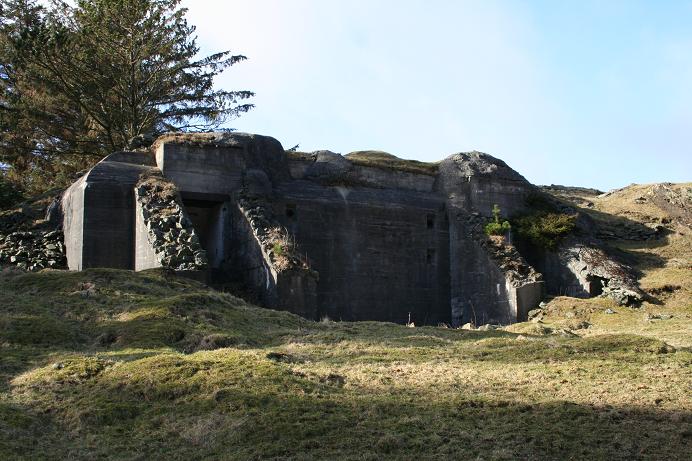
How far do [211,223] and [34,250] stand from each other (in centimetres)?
423

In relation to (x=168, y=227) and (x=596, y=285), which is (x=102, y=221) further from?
(x=596, y=285)

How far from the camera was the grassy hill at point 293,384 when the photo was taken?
1043cm

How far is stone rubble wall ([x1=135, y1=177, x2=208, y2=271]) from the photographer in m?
19.8

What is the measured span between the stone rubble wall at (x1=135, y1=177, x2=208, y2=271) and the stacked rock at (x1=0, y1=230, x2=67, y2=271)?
7.95 feet

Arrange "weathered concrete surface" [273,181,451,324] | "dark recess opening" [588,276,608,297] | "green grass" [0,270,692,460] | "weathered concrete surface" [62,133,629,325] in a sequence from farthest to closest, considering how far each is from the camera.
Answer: "dark recess opening" [588,276,608,297] < "weathered concrete surface" [273,181,451,324] < "weathered concrete surface" [62,133,629,325] < "green grass" [0,270,692,460]

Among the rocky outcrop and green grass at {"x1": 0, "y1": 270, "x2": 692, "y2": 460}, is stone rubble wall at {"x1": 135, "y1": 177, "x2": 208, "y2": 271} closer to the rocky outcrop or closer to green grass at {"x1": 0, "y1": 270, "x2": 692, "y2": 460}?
green grass at {"x1": 0, "y1": 270, "x2": 692, "y2": 460}

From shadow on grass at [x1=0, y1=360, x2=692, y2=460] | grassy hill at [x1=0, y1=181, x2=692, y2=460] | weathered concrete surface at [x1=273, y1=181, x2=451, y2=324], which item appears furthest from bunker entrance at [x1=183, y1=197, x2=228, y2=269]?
shadow on grass at [x1=0, y1=360, x2=692, y2=460]

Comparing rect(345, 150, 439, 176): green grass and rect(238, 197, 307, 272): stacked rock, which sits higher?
rect(345, 150, 439, 176): green grass

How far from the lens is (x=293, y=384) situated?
12.4 m

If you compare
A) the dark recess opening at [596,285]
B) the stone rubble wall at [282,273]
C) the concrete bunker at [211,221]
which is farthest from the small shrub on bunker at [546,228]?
the concrete bunker at [211,221]

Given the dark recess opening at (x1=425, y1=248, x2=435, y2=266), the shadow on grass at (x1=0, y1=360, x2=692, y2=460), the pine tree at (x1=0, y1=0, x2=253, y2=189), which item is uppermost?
the pine tree at (x1=0, y1=0, x2=253, y2=189)

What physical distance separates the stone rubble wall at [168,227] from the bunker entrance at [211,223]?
128 centimetres

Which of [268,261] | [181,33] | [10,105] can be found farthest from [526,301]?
[10,105]

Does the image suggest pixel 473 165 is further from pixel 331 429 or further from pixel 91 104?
pixel 331 429
